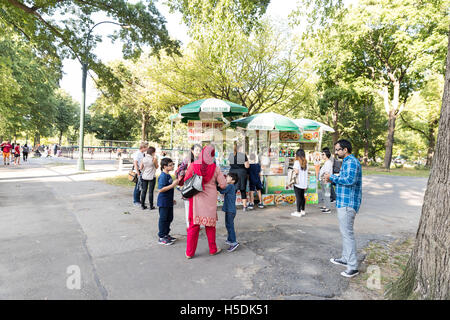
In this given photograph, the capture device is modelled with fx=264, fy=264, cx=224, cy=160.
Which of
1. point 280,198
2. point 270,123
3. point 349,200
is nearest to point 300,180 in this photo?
point 280,198

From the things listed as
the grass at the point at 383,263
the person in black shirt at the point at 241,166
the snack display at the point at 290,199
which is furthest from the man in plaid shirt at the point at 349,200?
the snack display at the point at 290,199

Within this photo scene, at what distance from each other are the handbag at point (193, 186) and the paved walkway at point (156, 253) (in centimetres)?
105

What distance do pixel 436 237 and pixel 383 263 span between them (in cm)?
174

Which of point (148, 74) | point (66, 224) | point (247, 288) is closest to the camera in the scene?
point (247, 288)

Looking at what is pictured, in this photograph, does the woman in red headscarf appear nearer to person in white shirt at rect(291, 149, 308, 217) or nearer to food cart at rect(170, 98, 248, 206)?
person in white shirt at rect(291, 149, 308, 217)

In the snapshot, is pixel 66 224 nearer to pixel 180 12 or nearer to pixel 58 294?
pixel 58 294

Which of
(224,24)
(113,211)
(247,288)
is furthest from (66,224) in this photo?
(224,24)

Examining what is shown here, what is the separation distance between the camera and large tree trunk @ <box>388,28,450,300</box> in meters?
2.72

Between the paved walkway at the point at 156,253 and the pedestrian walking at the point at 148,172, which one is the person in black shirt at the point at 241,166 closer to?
the paved walkway at the point at 156,253

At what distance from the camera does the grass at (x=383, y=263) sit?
133 inches

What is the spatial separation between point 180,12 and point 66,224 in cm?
692

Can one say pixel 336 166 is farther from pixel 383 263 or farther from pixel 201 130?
pixel 383 263

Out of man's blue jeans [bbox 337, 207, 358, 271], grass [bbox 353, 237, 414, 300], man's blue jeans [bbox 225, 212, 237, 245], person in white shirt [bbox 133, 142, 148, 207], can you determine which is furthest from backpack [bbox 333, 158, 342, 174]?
person in white shirt [bbox 133, 142, 148, 207]

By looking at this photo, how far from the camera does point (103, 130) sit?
1922 inches
